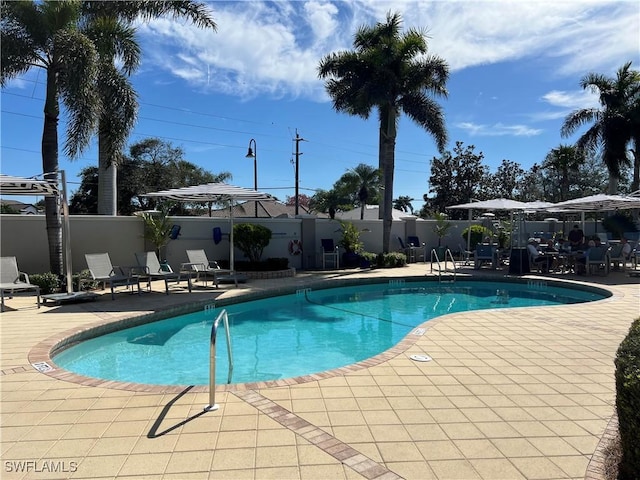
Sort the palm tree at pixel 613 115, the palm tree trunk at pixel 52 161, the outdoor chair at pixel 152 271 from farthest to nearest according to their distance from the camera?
the palm tree at pixel 613 115 → the outdoor chair at pixel 152 271 → the palm tree trunk at pixel 52 161

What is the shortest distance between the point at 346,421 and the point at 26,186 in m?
8.45

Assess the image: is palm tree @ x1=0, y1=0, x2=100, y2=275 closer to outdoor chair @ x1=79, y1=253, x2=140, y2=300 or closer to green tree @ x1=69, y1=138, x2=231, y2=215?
outdoor chair @ x1=79, y1=253, x2=140, y2=300

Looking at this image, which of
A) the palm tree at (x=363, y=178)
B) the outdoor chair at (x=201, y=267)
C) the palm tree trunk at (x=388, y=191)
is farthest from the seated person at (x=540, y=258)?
the palm tree at (x=363, y=178)

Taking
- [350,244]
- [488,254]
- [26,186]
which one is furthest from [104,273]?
[488,254]

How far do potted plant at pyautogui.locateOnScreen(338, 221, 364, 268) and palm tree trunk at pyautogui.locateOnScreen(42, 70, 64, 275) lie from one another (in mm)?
9406

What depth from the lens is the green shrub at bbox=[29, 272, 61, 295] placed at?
31.5 feet

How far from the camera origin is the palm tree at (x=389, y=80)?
1595 centimetres

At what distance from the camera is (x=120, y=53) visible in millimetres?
11031

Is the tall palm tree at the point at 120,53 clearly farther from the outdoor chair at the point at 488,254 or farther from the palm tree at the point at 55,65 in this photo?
the outdoor chair at the point at 488,254

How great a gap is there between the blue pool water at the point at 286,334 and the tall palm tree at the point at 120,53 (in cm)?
513

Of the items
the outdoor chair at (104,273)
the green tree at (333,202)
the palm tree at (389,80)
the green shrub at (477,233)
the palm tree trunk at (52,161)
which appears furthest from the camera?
the green tree at (333,202)

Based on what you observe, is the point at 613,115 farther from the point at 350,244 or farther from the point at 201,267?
the point at 201,267

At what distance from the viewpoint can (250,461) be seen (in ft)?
9.61

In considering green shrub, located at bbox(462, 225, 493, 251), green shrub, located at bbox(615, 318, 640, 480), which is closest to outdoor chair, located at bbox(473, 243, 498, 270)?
green shrub, located at bbox(462, 225, 493, 251)
